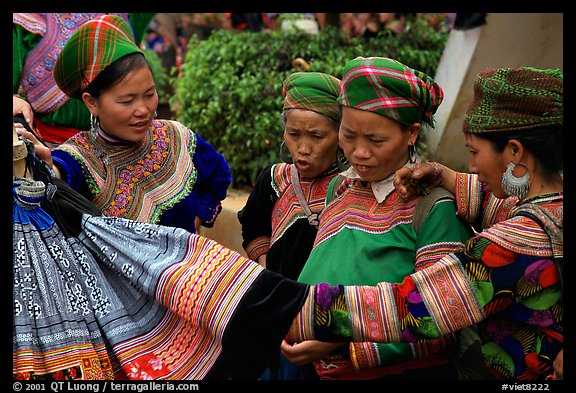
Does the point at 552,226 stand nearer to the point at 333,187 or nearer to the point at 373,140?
the point at 373,140

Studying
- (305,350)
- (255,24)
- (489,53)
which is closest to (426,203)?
(305,350)

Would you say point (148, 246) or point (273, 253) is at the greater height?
point (148, 246)

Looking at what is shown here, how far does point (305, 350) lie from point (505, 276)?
27.4 inches

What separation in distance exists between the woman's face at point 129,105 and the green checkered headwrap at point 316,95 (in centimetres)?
64

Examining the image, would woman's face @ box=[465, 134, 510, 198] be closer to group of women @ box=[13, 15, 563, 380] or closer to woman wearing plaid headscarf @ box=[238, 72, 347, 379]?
group of women @ box=[13, 15, 563, 380]

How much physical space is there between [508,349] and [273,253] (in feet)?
4.15

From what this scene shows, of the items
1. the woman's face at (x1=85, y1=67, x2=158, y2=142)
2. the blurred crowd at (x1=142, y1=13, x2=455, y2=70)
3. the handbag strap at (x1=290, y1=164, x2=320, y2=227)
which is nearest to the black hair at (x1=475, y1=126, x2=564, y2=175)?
the handbag strap at (x1=290, y1=164, x2=320, y2=227)

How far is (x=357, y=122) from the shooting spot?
8.95 feet

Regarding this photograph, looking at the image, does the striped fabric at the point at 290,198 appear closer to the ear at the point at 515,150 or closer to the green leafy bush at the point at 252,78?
the ear at the point at 515,150

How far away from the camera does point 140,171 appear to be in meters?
3.52

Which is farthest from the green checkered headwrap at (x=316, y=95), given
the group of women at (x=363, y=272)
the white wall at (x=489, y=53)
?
the white wall at (x=489, y=53)

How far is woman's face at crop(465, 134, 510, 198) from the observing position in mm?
2471
